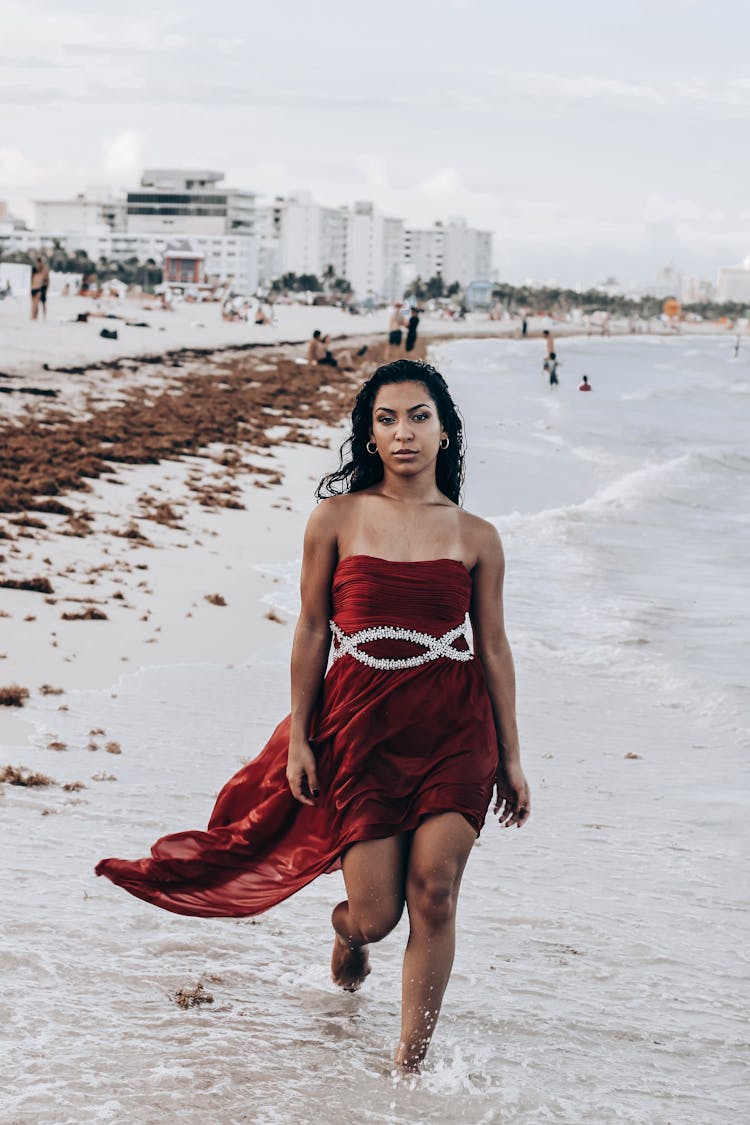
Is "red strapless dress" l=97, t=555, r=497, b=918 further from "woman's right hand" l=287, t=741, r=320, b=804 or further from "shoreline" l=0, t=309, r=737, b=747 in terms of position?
"shoreline" l=0, t=309, r=737, b=747

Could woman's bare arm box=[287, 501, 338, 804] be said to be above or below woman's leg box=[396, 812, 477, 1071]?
above

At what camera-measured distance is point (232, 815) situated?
12.9 feet

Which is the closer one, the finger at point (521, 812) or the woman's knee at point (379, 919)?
the woman's knee at point (379, 919)

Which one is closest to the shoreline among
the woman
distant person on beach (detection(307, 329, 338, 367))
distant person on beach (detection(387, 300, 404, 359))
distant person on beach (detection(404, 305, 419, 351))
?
the woman

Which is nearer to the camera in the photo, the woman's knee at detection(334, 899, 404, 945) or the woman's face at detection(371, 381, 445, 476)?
the woman's knee at detection(334, 899, 404, 945)

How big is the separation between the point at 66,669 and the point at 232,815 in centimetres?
390

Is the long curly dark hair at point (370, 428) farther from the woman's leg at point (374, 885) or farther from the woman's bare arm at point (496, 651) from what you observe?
the woman's leg at point (374, 885)

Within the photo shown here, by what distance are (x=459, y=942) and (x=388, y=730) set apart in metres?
1.41

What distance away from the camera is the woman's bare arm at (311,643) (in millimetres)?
3656

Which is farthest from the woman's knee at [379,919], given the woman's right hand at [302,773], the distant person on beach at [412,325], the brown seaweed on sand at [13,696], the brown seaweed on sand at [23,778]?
the distant person on beach at [412,325]

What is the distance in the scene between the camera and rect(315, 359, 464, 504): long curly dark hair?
379 centimetres

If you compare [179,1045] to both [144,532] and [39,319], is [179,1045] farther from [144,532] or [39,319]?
[39,319]

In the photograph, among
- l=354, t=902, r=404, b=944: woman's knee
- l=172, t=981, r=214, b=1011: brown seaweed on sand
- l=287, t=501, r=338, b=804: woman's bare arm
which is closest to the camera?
l=354, t=902, r=404, b=944: woman's knee

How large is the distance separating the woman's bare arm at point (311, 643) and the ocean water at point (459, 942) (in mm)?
755
